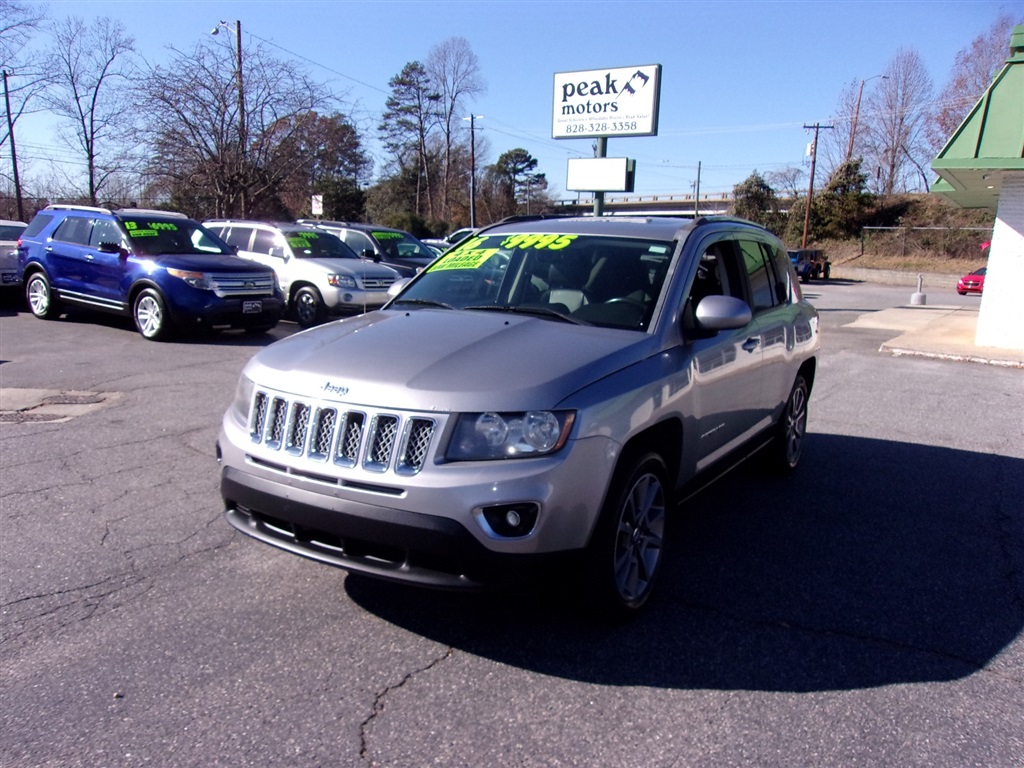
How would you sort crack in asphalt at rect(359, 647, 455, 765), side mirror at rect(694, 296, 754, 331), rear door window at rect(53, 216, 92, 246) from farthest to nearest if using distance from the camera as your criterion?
rear door window at rect(53, 216, 92, 246)
side mirror at rect(694, 296, 754, 331)
crack in asphalt at rect(359, 647, 455, 765)

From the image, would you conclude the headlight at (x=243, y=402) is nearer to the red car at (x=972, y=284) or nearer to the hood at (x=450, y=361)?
the hood at (x=450, y=361)

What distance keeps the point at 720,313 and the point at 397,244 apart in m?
14.9

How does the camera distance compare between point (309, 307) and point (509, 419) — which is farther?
point (309, 307)

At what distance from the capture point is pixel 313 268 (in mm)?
13773

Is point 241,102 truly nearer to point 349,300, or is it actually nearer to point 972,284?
point 349,300

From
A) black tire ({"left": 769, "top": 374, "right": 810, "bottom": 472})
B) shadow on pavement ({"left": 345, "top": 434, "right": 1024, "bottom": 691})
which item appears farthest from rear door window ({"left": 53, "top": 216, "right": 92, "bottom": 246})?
black tire ({"left": 769, "top": 374, "right": 810, "bottom": 472})

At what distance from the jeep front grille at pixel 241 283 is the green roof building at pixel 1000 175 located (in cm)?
1089

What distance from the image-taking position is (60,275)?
12.6 metres

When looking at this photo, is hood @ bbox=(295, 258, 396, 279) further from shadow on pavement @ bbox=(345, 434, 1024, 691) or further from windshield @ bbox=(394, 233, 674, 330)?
shadow on pavement @ bbox=(345, 434, 1024, 691)

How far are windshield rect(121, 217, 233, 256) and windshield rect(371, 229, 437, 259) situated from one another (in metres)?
5.34

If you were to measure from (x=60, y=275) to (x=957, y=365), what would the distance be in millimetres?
14410

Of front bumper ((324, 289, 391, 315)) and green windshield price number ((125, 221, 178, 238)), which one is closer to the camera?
green windshield price number ((125, 221, 178, 238))

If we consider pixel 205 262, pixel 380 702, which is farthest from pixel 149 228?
pixel 380 702

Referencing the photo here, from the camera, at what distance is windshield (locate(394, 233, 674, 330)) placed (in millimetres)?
4203
